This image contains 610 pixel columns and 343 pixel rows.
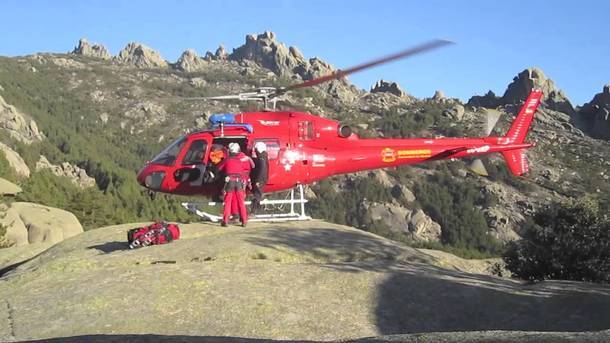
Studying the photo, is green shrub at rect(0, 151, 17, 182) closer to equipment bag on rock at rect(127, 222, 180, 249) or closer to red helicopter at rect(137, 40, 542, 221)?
red helicopter at rect(137, 40, 542, 221)

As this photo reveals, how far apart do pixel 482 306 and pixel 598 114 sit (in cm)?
16755

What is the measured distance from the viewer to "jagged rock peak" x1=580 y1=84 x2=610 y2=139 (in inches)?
5915

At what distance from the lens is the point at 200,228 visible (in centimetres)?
1372

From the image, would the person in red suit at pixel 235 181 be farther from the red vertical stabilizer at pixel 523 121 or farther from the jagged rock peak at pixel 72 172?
the jagged rock peak at pixel 72 172

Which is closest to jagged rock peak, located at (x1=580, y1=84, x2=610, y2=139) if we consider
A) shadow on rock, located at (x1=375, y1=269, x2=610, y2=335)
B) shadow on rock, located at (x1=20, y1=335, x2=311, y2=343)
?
shadow on rock, located at (x1=375, y1=269, x2=610, y2=335)

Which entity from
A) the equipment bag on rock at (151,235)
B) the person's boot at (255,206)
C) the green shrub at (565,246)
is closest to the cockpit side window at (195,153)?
the person's boot at (255,206)

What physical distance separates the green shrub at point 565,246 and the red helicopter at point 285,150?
13.5ft

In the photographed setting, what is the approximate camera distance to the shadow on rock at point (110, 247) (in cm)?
1168

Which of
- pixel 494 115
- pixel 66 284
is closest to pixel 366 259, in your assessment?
pixel 66 284

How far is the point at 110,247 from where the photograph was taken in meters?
11.9

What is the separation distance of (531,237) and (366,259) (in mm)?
12386

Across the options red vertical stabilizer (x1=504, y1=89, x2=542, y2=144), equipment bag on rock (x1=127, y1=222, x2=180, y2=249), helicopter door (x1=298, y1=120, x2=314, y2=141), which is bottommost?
equipment bag on rock (x1=127, y1=222, x2=180, y2=249)

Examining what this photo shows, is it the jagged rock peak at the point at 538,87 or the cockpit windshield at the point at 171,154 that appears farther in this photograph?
the jagged rock peak at the point at 538,87

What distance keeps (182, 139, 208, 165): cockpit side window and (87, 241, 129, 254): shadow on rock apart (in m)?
3.46
